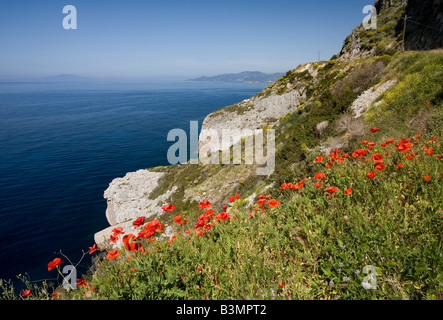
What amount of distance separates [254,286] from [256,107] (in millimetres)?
34502

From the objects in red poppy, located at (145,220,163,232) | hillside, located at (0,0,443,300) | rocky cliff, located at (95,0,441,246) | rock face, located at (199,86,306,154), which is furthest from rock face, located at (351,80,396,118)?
rock face, located at (199,86,306,154)

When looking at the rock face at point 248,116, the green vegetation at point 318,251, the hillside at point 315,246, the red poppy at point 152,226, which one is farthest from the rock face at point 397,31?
the red poppy at point 152,226

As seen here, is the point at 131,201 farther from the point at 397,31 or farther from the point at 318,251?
the point at 397,31

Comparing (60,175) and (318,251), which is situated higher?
(318,251)

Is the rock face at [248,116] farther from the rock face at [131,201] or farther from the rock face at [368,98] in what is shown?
the rock face at [368,98]

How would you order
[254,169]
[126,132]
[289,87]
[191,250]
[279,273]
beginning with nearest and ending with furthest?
[279,273]
[191,250]
[254,169]
[289,87]
[126,132]

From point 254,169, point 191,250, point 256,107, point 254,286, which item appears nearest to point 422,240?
point 254,286

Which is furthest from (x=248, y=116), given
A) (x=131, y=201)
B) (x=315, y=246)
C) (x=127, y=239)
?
(x=127, y=239)

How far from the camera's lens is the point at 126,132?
238ft

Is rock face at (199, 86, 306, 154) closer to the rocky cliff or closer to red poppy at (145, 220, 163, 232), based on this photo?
the rocky cliff
